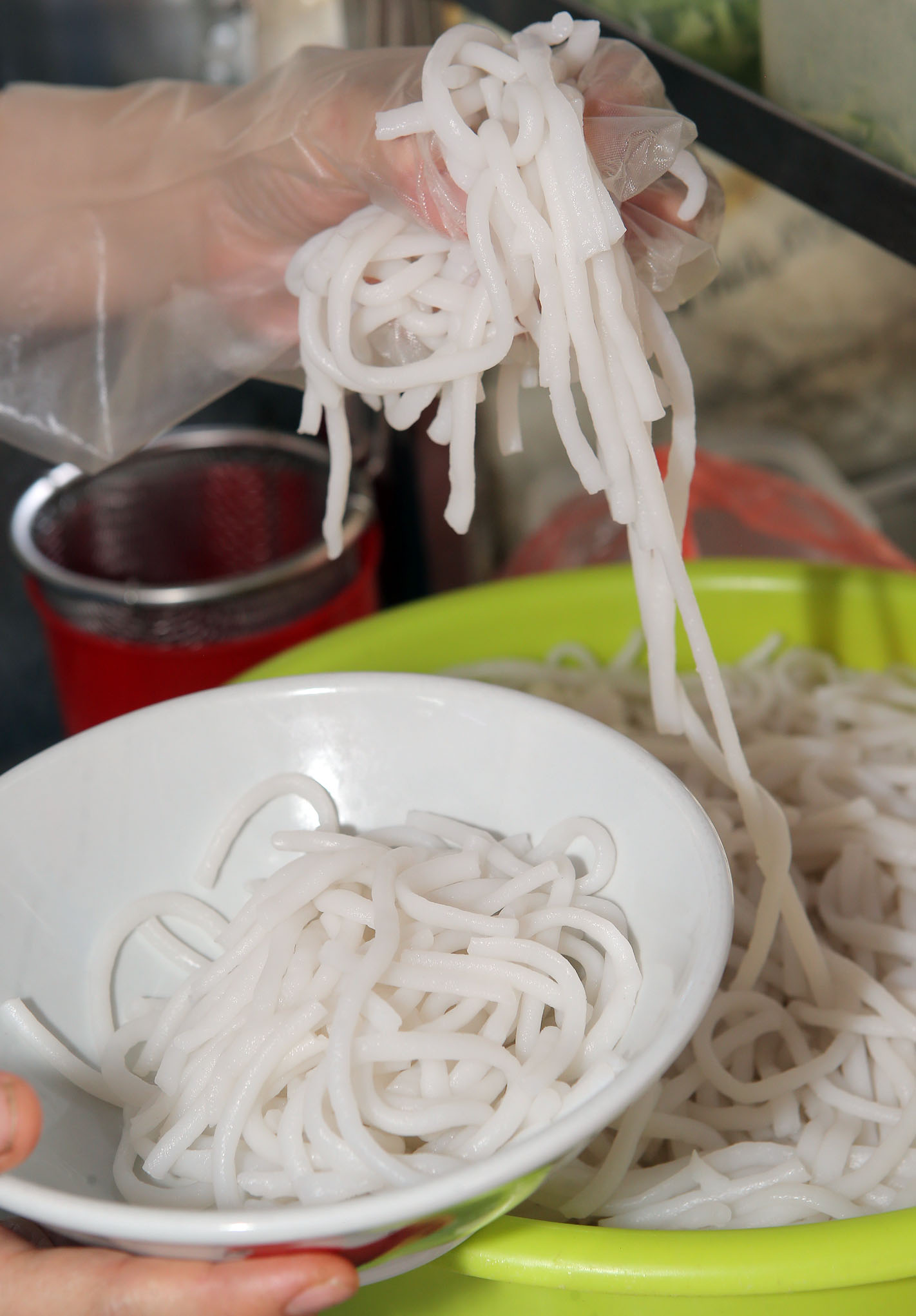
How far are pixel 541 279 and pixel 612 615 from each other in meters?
0.58

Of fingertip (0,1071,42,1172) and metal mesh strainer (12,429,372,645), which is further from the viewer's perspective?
metal mesh strainer (12,429,372,645)

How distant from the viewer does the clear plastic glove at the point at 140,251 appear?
0.91 metres

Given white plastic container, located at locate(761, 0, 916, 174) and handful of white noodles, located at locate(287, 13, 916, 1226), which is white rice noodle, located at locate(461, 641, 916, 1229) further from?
white plastic container, located at locate(761, 0, 916, 174)

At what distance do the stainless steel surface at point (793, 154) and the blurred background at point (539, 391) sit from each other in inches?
26.5

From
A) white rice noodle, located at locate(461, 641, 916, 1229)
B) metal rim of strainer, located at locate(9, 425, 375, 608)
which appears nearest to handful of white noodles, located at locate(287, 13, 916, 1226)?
white rice noodle, located at locate(461, 641, 916, 1229)

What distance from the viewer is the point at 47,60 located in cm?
170

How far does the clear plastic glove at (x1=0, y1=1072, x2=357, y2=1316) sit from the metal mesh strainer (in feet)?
2.79

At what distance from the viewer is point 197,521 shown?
5.32ft

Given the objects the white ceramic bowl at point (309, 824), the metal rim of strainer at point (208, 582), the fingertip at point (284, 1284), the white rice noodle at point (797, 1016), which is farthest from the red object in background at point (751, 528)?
the fingertip at point (284, 1284)

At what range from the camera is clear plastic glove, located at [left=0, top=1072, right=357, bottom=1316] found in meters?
0.54

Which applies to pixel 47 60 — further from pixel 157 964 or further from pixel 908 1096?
pixel 908 1096

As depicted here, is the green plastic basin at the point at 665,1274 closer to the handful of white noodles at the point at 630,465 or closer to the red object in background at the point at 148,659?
the handful of white noodles at the point at 630,465

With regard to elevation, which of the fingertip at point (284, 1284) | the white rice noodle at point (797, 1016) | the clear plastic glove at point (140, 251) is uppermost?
the clear plastic glove at point (140, 251)

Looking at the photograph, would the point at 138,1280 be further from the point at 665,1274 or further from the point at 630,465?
the point at 630,465
